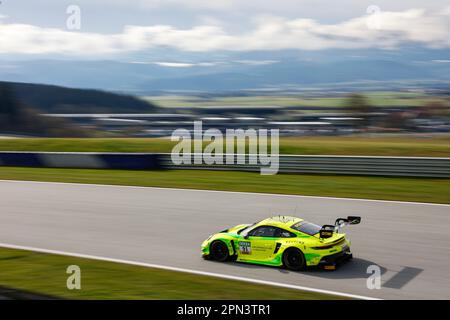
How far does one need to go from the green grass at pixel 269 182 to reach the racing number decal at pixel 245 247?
680 cm

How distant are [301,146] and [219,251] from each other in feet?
52.2

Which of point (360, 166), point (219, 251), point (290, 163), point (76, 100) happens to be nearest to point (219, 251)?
point (219, 251)

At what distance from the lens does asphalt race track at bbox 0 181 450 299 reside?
8.77 m

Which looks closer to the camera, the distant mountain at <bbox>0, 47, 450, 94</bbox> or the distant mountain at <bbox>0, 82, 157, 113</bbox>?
the distant mountain at <bbox>0, 82, 157, 113</bbox>

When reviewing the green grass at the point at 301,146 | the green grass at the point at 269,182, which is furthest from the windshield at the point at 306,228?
the green grass at the point at 301,146

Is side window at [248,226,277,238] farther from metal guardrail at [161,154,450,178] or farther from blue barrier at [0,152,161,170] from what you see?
blue barrier at [0,152,161,170]

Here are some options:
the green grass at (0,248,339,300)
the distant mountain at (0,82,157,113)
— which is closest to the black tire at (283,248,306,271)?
the green grass at (0,248,339,300)

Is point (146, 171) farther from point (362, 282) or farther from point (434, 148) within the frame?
point (362, 282)

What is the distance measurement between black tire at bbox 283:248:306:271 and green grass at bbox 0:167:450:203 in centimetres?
681

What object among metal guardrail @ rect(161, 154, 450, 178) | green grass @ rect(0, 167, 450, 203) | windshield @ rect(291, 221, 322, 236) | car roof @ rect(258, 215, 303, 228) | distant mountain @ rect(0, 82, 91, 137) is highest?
distant mountain @ rect(0, 82, 91, 137)

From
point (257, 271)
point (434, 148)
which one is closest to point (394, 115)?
point (434, 148)

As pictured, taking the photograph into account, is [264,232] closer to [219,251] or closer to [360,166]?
[219,251]

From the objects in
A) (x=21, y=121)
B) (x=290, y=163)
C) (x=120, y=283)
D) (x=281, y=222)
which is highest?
(x=21, y=121)

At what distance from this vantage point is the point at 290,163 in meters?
19.9
